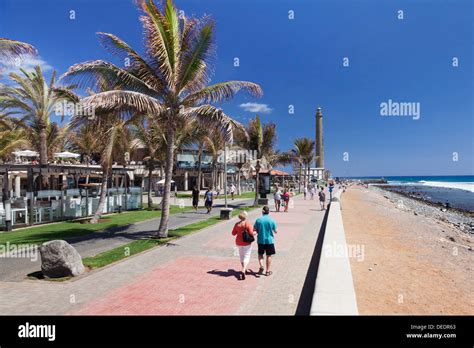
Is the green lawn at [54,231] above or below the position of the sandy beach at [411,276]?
above

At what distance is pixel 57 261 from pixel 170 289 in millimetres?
2656

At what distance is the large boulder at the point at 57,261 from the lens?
7273 mm

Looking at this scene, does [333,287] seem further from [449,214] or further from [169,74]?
[449,214]

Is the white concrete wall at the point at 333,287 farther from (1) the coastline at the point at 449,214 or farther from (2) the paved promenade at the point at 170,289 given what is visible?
(1) the coastline at the point at 449,214

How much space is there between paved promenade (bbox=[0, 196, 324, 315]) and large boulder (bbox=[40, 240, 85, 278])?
30 cm

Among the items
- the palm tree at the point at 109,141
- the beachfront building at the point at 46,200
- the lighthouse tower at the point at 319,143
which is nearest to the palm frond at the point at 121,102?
the palm tree at the point at 109,141

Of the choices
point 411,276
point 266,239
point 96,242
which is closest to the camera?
point 266,239

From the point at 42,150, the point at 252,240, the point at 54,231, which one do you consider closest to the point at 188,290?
the point at 252,240

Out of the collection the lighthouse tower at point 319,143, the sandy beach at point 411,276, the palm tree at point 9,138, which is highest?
the lighthouse tower at point 319,143

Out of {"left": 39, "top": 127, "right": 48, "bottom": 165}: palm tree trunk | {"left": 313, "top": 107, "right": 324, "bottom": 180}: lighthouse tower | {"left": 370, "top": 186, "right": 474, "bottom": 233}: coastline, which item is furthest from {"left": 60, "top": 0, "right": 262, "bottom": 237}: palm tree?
{"left": 313, "top": 107, "right": 324, "bottom": 180}: lighthouse tower

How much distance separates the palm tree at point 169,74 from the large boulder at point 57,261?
15.7 feet

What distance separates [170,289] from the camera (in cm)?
663
